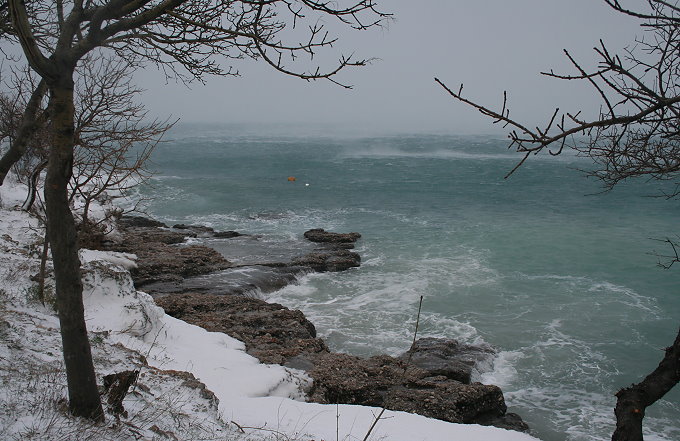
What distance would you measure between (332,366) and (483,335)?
6.33 metres

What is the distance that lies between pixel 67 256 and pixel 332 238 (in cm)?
2141

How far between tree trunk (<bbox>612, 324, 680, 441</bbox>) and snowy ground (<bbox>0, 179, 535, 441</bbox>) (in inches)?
88.3

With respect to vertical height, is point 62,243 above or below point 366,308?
above

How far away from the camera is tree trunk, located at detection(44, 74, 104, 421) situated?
3631 mm

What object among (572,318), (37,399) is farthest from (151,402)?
(572,318)

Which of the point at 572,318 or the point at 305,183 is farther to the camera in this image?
the point at 305,183

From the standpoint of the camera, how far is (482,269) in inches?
853

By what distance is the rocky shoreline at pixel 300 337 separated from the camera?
31.1ft

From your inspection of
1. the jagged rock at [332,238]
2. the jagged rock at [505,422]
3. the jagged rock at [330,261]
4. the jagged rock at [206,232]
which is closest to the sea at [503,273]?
the jagged rock at [330,261]

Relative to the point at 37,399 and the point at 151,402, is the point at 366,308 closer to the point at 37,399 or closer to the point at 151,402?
the point at 151,402

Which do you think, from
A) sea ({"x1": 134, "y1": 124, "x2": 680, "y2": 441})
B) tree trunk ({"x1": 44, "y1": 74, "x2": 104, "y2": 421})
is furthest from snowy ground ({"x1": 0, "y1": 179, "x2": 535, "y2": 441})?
sea ({"x1": 134, "y1": 124, "x2": 680, "y2": 441})

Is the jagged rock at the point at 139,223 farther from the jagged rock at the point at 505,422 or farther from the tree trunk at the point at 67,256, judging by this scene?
the tree trunk at the point at 67,256

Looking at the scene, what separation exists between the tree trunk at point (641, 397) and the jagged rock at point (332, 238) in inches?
771

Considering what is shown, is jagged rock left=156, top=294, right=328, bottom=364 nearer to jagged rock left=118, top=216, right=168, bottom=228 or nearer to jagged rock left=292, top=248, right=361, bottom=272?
jagged rock left=292, top=248, right=361, bottom=272
